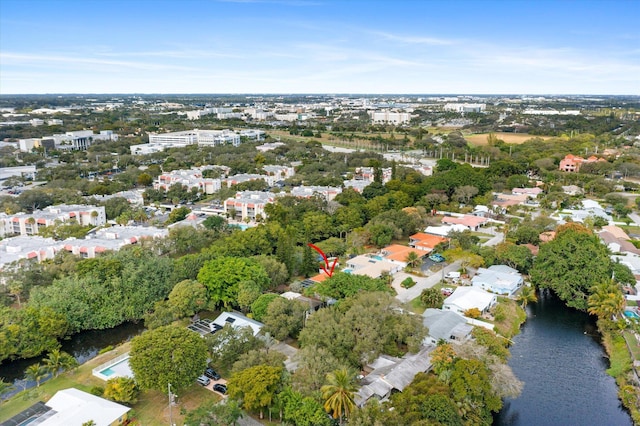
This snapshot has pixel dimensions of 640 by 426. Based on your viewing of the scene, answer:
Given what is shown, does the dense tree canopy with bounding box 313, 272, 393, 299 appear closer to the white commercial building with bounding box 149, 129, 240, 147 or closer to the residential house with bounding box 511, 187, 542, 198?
the residential house with bounding box 511, 187, 542, 198

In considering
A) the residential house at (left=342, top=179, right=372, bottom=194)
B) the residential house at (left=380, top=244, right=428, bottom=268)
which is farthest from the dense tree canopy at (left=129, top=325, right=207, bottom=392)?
the residential house at (left=342, top=179, right=372, bottom=194)

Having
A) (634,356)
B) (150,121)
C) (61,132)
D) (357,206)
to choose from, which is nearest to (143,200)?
(357,206)

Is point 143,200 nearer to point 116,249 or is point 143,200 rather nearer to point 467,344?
point 116,249

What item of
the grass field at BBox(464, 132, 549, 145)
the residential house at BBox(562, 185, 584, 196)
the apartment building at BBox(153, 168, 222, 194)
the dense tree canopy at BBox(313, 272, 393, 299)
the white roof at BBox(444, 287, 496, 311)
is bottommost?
the white roof at BBox(444, 287, 496, 311)

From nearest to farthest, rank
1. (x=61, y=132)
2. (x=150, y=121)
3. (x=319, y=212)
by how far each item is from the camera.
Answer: (x=319, y=212), (x=61, y=132), (x=150, y=121)

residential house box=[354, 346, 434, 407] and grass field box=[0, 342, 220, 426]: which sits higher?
residential house box=[354, 346, 434, 407]

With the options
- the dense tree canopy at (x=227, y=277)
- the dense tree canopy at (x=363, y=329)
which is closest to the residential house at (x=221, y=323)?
the dense tree canopy at (x=227, y=277)

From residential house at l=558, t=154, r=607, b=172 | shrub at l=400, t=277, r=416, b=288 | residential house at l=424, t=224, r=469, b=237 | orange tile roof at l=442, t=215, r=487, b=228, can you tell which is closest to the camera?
shrub at l=400, t=277, r=416, b=288
